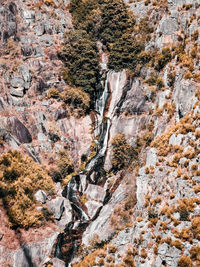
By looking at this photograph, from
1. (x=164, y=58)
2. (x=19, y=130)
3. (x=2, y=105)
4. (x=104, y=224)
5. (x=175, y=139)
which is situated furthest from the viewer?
(x=2, y=105)

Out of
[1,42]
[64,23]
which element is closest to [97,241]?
[1,42]

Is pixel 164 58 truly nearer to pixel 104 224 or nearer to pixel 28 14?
pixel 104 224

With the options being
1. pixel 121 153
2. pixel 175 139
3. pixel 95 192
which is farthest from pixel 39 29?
pixel 175 139

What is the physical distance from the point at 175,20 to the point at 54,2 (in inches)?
1032

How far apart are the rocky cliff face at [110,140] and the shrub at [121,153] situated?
1.19 m

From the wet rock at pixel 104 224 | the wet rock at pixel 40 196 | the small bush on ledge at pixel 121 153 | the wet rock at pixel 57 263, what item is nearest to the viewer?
the wet rock at pixel 57 263

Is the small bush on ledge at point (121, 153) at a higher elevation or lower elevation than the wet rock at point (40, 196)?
higher

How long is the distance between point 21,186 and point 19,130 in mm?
8772

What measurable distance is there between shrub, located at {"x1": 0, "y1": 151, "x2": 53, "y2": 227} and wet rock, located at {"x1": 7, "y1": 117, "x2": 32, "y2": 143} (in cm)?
334

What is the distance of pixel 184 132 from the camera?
19.7 m

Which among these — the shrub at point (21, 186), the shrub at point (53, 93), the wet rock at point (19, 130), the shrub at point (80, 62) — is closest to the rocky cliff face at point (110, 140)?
the wet rock at point (19, 130)

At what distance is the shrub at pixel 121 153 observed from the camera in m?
28.2

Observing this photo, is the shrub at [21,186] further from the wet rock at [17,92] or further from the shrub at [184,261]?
the shrub at [184,261]

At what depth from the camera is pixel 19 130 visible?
31031 millimetres
